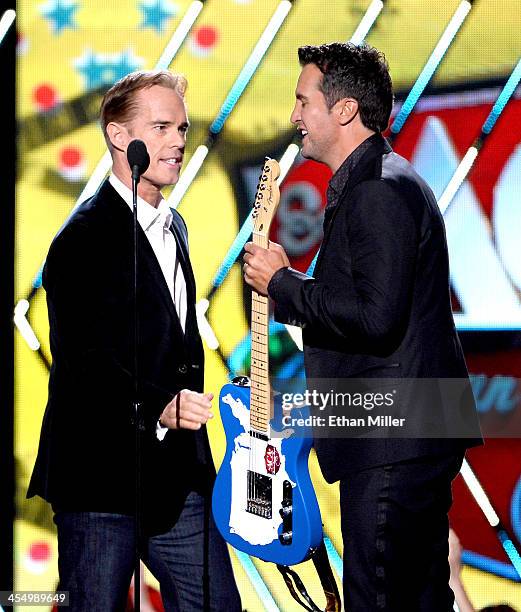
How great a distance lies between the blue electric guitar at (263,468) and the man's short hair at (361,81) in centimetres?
29

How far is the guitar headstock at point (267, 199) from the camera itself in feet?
10.4

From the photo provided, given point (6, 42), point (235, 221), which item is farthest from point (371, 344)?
point (6, 42)

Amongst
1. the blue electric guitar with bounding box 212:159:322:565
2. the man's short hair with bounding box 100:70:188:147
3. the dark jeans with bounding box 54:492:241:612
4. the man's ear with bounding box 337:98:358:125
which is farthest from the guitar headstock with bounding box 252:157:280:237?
the dark jeans with bounding box 54:492:241:612

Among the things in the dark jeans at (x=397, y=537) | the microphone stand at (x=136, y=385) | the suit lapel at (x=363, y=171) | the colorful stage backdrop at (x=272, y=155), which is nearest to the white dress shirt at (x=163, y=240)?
the microphone stand at (x=136, y=385)

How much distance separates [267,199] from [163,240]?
0.40m

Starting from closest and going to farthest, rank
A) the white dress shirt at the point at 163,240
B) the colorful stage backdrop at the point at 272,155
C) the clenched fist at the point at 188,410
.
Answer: the clenched fist at the point at 188,410 → the white dress shirt at the point at 163,240 → the colorful stage backdrop at the point at 272,155

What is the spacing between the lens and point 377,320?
279cm

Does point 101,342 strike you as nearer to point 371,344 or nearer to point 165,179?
point 165,179

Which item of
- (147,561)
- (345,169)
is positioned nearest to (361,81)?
(345,169)

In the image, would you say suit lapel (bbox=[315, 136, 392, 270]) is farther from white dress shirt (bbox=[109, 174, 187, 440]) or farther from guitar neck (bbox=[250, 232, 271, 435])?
white dress shirt (bbox=[109, 174, 187, 440])

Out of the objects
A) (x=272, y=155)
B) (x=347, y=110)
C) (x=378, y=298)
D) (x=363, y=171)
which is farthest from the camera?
(x=272, y=155)

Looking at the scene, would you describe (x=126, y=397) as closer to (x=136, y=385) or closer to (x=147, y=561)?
(x=136, y=385)

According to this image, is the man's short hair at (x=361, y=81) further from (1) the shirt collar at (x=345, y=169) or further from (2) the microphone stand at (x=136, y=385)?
(2) the microphone stand at (x=136, y=385)

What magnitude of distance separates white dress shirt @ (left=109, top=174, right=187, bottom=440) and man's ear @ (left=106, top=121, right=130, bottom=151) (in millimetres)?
105
